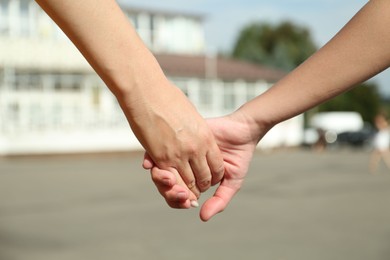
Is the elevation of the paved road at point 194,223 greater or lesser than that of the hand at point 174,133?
lesser

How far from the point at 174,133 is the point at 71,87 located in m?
44.8

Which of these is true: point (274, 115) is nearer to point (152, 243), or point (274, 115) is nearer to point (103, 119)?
point (152, 243)

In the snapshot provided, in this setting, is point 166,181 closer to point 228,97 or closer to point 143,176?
point 143,176

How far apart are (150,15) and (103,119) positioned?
52.0 ft

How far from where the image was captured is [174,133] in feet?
6.68

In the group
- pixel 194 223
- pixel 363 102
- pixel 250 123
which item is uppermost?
pixel 250 123

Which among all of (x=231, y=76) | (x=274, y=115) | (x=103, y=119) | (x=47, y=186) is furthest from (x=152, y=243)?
(x=231, y=76)

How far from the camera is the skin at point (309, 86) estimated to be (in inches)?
78.0

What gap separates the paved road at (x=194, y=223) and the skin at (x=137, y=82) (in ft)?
20.5

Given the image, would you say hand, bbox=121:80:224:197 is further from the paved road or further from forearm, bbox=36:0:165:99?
the paved road

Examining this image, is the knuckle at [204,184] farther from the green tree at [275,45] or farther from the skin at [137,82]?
the green tree at [275,45]

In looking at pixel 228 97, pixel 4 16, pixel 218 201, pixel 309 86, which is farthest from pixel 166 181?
pixel 228 97

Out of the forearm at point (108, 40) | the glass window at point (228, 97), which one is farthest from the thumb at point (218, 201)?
the glass window at point (228, 97)

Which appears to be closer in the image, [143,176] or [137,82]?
[137,82]
